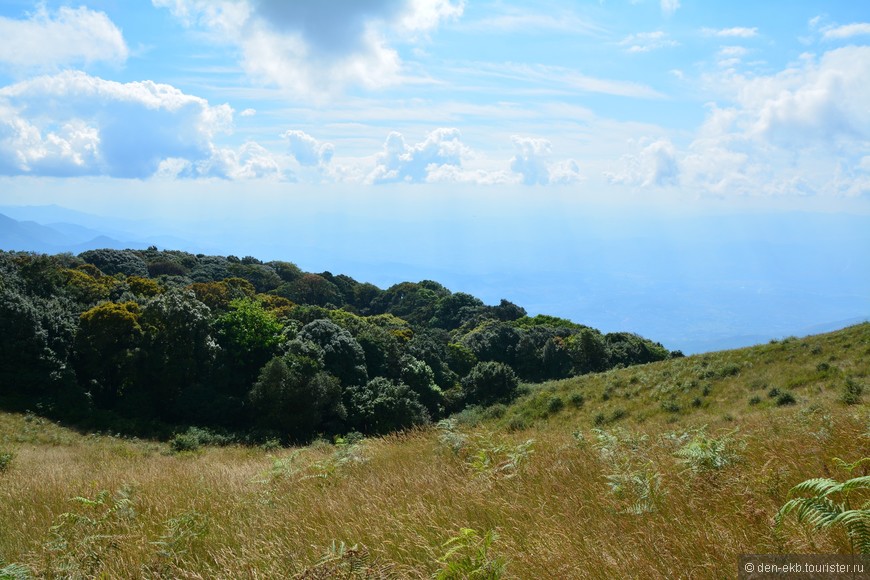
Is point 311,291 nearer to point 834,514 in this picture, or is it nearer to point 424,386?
point 424,386

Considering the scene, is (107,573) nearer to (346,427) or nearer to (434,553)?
(434,553)

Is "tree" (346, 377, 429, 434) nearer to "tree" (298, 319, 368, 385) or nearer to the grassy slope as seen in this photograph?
"tree" (298, 319, 368, 385)

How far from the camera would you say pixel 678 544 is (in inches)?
118

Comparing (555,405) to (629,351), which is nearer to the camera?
(555,405)

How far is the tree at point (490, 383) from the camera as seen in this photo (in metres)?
32.9

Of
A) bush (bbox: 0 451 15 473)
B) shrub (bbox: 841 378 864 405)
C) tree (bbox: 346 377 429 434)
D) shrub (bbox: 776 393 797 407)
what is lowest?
tree (bbox: 346 377 429 434)

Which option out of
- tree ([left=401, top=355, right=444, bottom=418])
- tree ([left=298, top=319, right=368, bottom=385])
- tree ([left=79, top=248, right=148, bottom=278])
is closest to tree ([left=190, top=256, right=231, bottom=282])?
tree ([left=79, top=248, right=148, bottom=278])

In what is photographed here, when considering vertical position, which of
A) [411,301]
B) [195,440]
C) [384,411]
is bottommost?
[384,411]

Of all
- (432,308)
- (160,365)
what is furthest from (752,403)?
(432,308)

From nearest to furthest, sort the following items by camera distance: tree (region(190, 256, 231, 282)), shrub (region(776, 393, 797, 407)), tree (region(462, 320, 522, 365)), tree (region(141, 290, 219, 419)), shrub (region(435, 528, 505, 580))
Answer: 1. shrub (region(435, 528, 505, 580))
2. shrub (region(776, 393, 797, 407))
3. tree (region(141, 290, 219, 419))
4. tree (region(462, 320, 522, 365))
5. tree (region(190, 256, 231, 282))

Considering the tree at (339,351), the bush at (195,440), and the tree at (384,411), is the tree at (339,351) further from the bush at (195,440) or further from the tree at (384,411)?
the bush at (195,440)

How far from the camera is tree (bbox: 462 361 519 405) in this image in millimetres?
32938

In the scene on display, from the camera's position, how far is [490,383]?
3316cm

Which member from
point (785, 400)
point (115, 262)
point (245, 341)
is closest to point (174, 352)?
point (245, 341)
